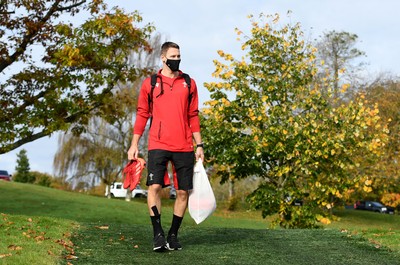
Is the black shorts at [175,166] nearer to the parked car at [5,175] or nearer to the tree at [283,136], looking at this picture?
the tree at [283,136]

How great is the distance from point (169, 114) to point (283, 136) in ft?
31.6

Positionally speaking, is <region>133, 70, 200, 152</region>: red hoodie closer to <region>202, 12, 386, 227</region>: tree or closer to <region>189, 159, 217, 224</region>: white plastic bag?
<region>189, 159, 217, 224</region>: white plastic bag

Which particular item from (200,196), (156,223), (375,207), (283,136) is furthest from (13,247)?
(375,207)

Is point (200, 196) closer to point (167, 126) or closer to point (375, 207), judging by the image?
point (167, 126)

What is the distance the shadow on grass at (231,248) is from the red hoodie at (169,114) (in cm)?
126

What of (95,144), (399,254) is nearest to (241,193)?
(95,144)

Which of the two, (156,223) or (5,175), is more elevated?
(5,175)

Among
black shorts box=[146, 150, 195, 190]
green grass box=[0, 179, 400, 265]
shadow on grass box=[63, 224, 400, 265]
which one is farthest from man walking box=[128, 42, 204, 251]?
green grass box=[0, 179, 400, 265]

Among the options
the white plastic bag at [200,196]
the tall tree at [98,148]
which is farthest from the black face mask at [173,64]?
the tall tree at [98,148]

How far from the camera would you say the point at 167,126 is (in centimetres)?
745

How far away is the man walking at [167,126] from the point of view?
7434mm

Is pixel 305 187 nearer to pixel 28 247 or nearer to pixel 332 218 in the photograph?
pixel 332 218

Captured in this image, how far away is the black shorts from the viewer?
7402 millimetres

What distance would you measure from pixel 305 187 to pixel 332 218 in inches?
51.8
